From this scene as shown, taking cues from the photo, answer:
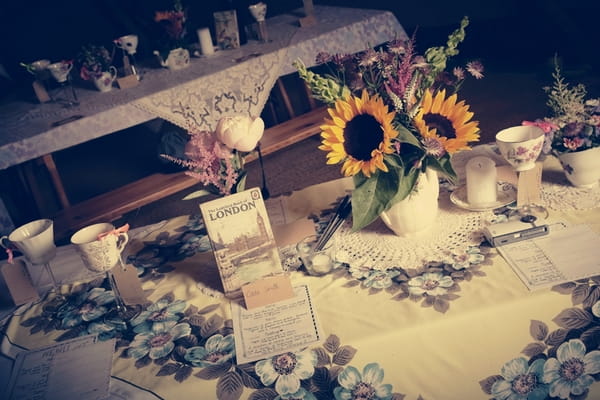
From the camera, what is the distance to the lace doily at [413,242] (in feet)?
3.67

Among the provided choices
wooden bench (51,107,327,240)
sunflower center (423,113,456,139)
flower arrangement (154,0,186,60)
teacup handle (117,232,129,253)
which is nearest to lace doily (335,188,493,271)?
sunflower center (423,113,456,139)

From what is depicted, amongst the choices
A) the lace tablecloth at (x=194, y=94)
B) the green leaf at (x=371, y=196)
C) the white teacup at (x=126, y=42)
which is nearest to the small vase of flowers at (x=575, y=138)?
the green leaf at (x=371, y=196)

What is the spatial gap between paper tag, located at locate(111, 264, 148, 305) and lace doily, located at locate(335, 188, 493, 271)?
16.7 inches

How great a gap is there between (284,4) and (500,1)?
6.24ft

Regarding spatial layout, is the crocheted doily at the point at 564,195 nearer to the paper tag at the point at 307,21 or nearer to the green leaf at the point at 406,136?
the green leaf at the point at 406,136

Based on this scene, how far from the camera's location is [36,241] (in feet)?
3.73

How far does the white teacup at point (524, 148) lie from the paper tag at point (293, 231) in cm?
45

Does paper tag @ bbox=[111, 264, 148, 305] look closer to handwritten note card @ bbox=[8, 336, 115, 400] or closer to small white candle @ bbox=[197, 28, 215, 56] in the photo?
handwritten note card @ bbox=[8, 336, 115, 400]

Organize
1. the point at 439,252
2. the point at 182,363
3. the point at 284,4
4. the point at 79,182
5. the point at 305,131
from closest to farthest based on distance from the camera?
the point at 182,363, the point at 439,252, the point at 305,131, the point at 79,182, the point at 284,4

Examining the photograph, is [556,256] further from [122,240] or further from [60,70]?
[60,70]

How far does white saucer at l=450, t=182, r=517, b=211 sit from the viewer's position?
1221 millimetres

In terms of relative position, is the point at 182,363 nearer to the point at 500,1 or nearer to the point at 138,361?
the point at 138,361

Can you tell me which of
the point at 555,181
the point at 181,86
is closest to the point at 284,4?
the point at 181,86

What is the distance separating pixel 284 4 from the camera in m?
5.13
